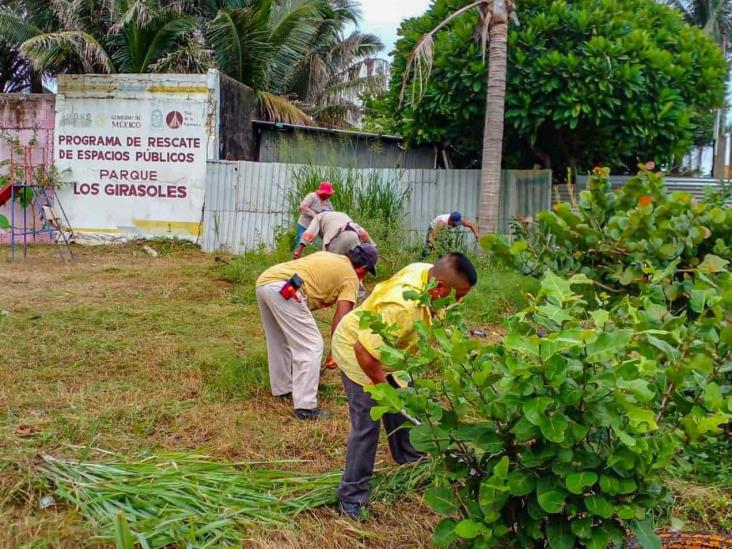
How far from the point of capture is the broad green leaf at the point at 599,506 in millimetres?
2082

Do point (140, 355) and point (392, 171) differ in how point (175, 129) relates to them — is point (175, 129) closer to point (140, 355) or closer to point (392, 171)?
point (392, 171)

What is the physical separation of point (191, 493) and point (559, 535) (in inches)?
64.5

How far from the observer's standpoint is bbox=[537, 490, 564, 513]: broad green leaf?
2.10 metres

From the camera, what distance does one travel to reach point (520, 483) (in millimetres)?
2158

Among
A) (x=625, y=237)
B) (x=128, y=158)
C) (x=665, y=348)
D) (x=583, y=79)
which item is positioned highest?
(x=583, y=79)

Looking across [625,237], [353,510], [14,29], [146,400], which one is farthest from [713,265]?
[14,29]

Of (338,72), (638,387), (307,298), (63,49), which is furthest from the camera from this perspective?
(338,72)

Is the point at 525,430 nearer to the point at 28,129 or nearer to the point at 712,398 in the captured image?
the point at 712,398

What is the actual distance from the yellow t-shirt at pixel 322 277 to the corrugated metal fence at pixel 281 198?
5320 mm

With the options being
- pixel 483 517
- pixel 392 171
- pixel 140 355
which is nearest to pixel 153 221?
pixel 392 171

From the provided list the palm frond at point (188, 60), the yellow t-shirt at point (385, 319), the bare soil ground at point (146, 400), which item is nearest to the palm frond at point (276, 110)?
the palm frond at point (188, 60)

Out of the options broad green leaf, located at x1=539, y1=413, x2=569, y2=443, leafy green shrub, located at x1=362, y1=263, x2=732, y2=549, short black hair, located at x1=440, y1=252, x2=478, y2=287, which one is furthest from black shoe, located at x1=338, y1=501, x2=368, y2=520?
broad green leaf, located at x1=539, y1=413, x2=569, y2=443

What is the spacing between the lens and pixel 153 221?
42.2 ft

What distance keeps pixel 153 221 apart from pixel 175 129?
5.46ft
